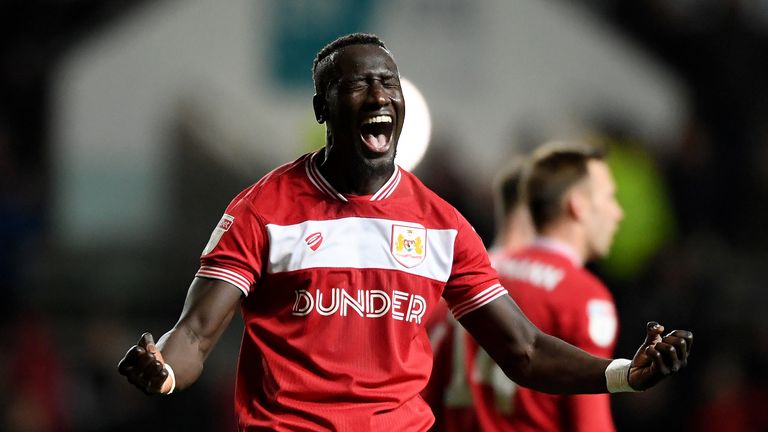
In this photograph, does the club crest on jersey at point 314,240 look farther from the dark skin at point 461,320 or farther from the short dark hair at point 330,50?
the short dark hair at point 330,50

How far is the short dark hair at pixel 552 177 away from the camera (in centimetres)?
545

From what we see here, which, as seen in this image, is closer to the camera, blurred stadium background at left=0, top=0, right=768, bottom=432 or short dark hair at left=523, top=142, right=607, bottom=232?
short dark hair at left=523, top=142, right=607, bottom=232

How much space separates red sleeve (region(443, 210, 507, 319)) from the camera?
4.17 meters

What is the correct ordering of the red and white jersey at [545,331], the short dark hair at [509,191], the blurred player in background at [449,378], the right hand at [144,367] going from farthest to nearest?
the short dark hair at [509,191] → the blurred player in background at [449,378] → the red and white jersey at [545,331] → the right hand at [144,367]

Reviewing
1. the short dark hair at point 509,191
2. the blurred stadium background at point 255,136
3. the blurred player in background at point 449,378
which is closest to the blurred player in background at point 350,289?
the blurred player in background at point 449,378

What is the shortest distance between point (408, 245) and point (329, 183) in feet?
1.01

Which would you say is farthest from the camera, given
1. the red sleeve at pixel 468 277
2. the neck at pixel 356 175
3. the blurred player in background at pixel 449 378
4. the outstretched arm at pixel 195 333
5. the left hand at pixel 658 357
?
the blurred player in background at pixel 449 378

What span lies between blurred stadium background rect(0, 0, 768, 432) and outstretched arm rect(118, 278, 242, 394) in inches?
243

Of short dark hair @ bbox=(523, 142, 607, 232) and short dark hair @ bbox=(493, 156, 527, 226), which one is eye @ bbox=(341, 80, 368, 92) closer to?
short dark hair @ bbox=(523, 142, 607, 232)

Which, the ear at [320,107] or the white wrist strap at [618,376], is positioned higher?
the ear at [320,107]

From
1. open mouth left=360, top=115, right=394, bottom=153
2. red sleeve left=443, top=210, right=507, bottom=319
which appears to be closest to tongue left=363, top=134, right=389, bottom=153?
open mouth left=360, top=115, right=394, bottom=153

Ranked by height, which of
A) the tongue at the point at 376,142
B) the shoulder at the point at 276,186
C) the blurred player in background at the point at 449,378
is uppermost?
the tongue at the point at 376,142

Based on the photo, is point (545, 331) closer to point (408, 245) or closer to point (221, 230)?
point (408, 245)

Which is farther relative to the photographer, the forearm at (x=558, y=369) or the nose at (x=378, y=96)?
the forearm at (x=558, y=369)
